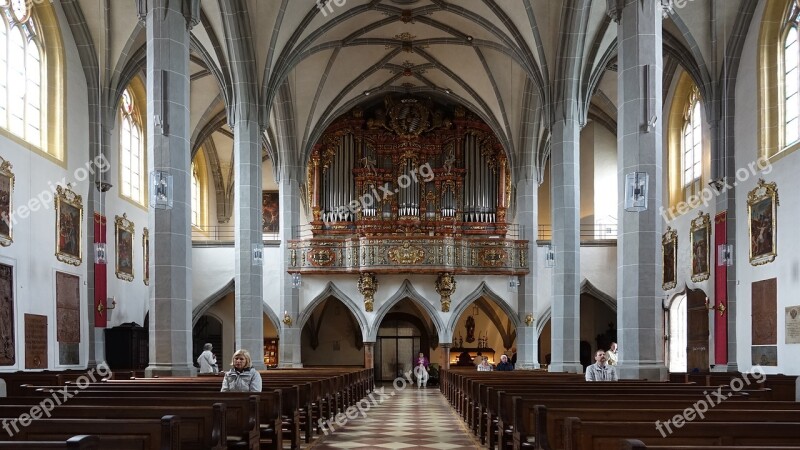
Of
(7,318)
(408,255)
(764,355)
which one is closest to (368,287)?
(408,255)

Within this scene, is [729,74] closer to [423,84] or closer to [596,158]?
[596,158]

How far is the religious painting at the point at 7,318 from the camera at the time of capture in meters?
20.0

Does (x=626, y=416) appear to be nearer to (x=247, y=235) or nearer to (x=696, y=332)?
(x=247, y=235)

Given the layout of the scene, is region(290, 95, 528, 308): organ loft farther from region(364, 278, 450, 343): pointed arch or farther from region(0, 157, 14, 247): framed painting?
region(0, 157, 14, 247): framed painting

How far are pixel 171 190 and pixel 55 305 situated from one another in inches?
386

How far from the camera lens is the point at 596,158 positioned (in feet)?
117

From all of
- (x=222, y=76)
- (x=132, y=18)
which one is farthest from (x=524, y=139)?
(x=132, y=18)

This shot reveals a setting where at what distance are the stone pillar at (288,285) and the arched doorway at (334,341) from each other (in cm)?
644

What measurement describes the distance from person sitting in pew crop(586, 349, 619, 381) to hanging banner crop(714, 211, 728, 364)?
33.5ft

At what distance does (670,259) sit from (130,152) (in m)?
19.0

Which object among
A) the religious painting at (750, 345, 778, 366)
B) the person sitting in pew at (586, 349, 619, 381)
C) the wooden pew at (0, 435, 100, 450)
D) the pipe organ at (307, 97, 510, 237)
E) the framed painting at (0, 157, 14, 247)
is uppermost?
the pipe organ at (307, 97, 510, 237)

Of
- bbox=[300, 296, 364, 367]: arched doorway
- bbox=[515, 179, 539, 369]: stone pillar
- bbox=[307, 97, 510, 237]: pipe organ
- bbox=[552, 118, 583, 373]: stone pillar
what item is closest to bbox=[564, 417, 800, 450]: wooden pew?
bbox=[552, 118, 583, 373]: stone pillar

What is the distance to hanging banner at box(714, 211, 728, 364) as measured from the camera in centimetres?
2389

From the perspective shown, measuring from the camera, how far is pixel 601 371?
49.0 feet
